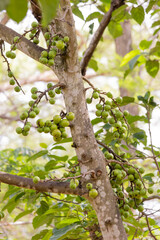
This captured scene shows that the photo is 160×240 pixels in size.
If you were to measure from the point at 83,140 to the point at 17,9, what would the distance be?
967mm

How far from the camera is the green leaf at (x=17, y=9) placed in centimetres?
34

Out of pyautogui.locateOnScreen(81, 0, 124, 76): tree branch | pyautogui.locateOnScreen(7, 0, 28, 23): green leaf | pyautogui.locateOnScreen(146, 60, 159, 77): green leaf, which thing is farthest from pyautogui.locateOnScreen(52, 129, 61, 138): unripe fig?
pyautogui.locateOnScreen(146, 60, 159, 77): green leaf

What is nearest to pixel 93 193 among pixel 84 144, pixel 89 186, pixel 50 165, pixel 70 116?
pixel 89 186

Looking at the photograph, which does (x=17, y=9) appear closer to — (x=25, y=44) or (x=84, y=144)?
(x=84, y=144)

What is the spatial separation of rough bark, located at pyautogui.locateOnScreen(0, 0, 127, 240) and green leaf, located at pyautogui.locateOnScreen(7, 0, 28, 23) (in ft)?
2.88

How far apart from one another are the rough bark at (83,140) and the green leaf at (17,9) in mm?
876

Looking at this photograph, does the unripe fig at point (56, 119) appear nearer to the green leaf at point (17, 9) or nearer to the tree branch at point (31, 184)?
the tree branch at point (31, 184)

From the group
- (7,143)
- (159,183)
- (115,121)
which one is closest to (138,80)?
(7,143)

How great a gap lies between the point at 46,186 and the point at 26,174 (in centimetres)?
49

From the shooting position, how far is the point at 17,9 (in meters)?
0.34

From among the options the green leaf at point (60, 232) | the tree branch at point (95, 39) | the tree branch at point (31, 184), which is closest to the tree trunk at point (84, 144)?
the tree branch at point (31, 184)

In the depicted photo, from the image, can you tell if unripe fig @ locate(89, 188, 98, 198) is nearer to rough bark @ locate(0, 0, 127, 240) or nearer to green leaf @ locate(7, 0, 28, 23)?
rough bark @ locate(0, 0, 127, 240)

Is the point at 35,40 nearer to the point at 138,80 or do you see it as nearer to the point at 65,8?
the point at 65,8

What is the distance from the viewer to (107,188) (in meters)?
1.25
